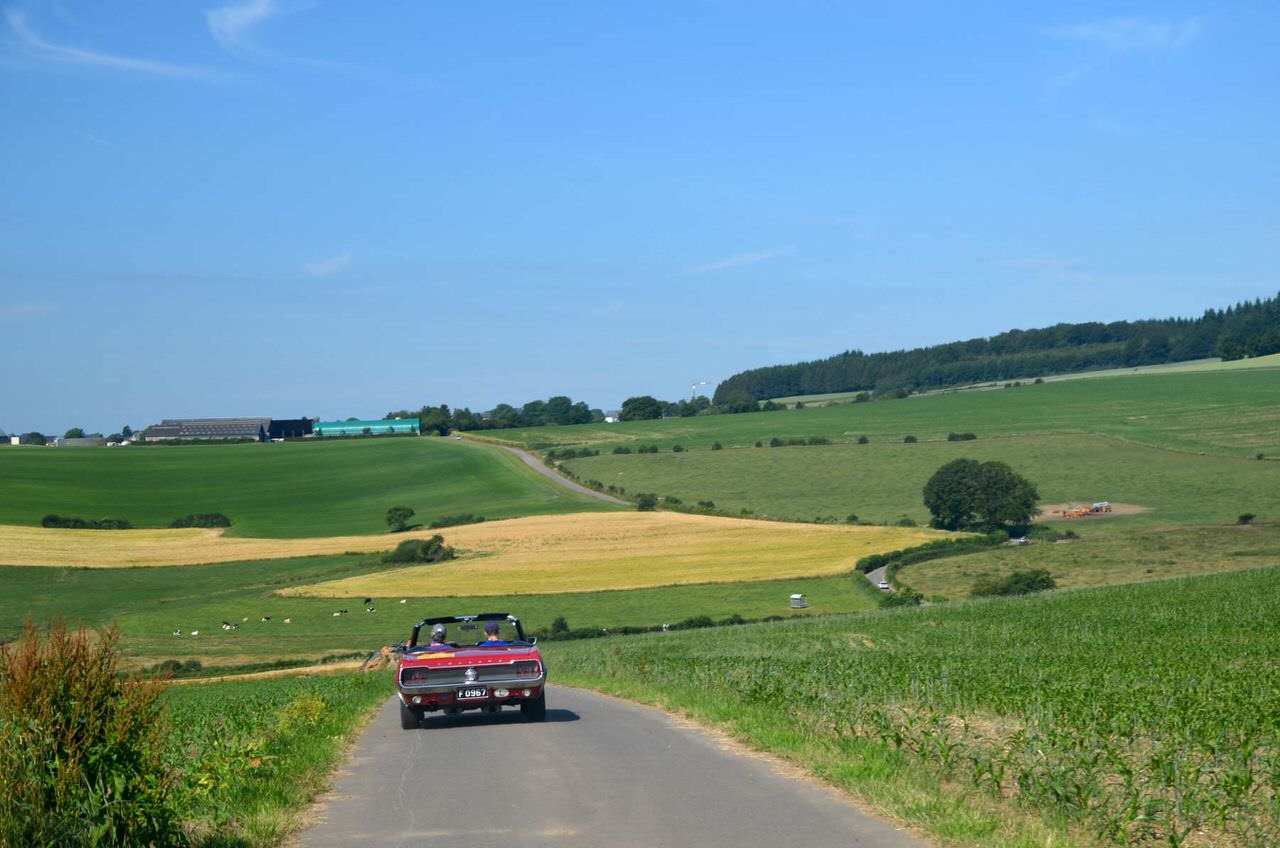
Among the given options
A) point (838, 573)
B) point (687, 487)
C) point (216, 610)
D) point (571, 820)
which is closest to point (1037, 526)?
point (838, 573)

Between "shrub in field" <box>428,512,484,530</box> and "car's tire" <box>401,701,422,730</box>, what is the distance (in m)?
69.8

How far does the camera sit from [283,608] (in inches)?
2404

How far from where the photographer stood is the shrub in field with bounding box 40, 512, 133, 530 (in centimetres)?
8994

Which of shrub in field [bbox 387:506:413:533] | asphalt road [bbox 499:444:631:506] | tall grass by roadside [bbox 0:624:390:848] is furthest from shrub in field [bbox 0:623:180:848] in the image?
asphalt road [bbox 499:444:631:506]

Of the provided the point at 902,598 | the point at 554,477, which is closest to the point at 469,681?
the point at 902,598

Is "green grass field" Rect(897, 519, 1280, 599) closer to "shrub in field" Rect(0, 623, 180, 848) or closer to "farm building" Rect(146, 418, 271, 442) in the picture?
"shrub in field" Rect(0, 623, 180, 848)

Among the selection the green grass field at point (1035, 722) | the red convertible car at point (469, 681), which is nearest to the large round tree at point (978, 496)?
the green grass field at point (1035, 722)

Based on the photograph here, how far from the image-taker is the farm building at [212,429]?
157375 millimetres

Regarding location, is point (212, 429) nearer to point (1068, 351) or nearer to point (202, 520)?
point (202, 520)

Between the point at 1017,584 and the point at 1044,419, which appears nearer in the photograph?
the point at 1017,584

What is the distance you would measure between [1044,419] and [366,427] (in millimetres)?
81794

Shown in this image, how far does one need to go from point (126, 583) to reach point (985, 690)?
6174cm

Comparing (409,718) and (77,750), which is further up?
(77,750)

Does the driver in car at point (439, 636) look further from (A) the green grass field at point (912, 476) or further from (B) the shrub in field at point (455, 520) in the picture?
(B) the shrub in field at point (455, 520)
